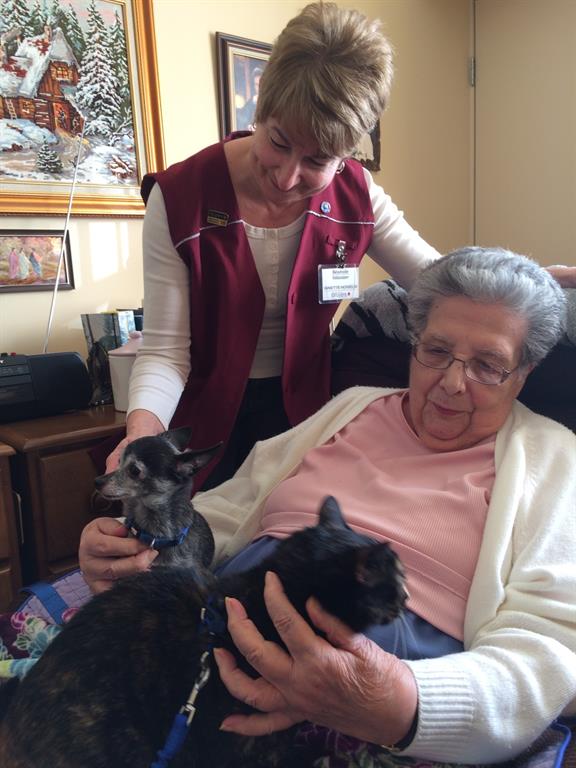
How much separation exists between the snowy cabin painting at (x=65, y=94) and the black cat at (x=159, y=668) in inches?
78.7

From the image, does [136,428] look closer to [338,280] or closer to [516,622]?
[338,280]

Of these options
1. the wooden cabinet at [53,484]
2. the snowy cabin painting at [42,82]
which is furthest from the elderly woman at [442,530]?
the snowy cabin painting at [42,82]

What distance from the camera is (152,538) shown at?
125 cm

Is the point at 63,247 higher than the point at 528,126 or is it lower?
lower

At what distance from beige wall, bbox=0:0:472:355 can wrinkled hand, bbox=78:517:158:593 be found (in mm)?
1498

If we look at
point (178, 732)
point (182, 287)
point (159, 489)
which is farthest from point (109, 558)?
point (182, 287)

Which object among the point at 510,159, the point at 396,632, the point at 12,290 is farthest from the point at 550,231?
the point at 396,632

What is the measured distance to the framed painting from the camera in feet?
7.57

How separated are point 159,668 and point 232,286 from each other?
100cm

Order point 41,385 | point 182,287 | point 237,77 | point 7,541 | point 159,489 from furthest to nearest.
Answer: point 237,77, point 41,385, point 7,541, point 182,287, point 159,489

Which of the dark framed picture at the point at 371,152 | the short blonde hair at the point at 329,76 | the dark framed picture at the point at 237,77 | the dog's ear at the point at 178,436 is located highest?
the dark framed picture at the point at 237,77

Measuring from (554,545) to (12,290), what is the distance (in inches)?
83.0

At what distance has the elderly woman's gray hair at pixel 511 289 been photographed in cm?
123

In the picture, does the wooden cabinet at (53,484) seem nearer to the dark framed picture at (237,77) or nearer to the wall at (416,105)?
the wall at (416,105)
